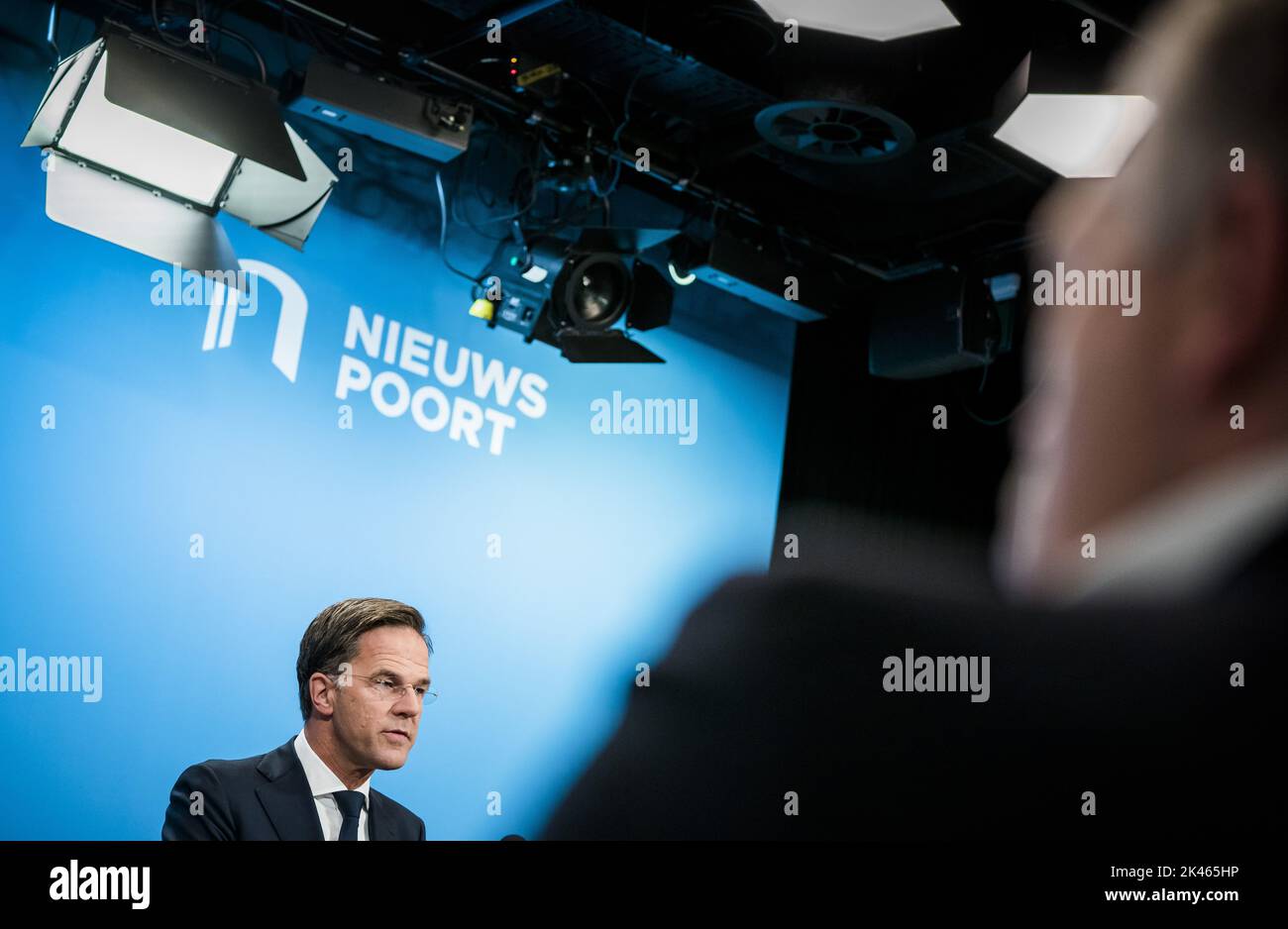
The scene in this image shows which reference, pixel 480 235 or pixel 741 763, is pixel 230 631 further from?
pixel 741 763

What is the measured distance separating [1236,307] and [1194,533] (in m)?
0.05

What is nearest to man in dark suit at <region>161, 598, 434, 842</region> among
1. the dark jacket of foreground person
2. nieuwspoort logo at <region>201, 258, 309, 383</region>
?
nieuwspoort logo at <region>201, 258, 309, 383</region>

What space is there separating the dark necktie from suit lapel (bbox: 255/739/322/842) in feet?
0.17

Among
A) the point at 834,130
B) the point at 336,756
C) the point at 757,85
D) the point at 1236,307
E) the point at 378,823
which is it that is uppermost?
the point at 757,85

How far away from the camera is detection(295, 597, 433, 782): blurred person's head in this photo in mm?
2463

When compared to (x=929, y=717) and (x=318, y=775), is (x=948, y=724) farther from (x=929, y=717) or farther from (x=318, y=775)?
(x=318, y=775)

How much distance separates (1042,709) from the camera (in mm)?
4984

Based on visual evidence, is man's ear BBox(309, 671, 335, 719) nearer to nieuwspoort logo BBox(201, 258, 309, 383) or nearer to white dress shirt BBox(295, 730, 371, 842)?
white dress shirt BBox(295, 730, 371, 842)

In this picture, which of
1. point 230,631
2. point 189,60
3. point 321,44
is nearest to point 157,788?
point 230,631

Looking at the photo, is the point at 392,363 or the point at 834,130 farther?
the point at 392,363

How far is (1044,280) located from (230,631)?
10.2 feet

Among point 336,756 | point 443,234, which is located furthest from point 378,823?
point 443,234

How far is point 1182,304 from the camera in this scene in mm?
289

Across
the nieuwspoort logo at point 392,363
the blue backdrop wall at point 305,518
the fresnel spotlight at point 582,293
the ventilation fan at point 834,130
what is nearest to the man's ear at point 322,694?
the blue backdrop wall at point 305,518
